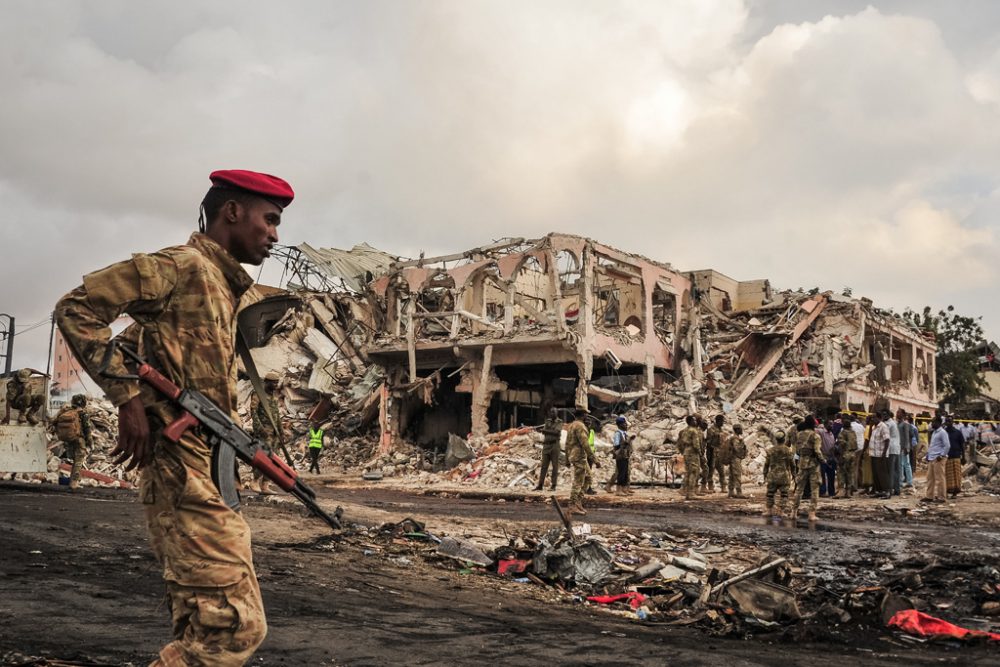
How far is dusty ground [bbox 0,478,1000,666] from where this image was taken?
4586 millimetres

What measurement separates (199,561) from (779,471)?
11.6 meters

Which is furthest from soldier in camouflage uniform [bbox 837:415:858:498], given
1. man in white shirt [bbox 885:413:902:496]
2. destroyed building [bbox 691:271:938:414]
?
destroyed building [bbox 691:271:938:414]

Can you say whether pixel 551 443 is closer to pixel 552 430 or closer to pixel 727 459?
pixel 552 430

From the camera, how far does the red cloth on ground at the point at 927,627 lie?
595cm

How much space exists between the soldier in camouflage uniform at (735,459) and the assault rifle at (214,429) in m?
15.5

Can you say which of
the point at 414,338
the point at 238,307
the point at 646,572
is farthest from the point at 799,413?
the point at 238,307

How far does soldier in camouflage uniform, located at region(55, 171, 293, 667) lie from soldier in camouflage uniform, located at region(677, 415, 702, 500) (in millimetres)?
14851

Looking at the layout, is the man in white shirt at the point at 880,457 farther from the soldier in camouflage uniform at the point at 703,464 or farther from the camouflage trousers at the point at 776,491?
the camouflage trousers at the point at 776,491

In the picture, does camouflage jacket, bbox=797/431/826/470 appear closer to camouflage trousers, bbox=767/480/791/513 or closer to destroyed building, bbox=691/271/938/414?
camouflage trousers, bbox=767/480/791/513

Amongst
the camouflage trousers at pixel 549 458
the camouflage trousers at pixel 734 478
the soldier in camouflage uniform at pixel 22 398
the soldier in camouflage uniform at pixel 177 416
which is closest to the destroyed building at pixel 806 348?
the camouflage trousers at pixel 734 478

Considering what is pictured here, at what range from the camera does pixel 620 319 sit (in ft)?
102

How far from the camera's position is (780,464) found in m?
12.8

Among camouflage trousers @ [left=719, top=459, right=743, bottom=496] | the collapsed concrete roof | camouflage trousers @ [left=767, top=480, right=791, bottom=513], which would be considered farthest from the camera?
the collapsed concrete roof

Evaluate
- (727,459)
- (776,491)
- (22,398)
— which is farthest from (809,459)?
(22,398)
